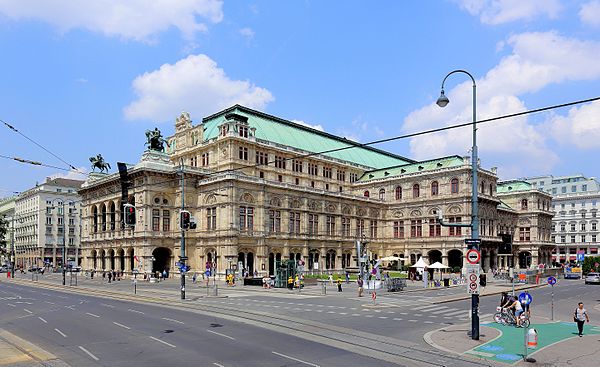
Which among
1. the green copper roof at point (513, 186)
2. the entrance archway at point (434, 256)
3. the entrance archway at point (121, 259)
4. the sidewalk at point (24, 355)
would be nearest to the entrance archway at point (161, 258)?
the entrance archway at point (121, 259)

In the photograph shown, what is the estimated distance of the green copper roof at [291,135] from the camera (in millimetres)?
89000

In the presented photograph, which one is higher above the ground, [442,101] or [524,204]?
[442,101]

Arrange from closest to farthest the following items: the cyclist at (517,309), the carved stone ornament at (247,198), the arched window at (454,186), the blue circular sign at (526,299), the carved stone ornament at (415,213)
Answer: the blue circular sign at (526,299), the cyclist at (517,309), the carved stone ornament at (247,198), the arched window at (454,186), the carved stone ornament at (415,213)

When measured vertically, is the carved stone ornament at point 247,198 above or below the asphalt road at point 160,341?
above

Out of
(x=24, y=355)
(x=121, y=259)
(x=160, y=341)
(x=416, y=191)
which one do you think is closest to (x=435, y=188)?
(x=416, y=191)

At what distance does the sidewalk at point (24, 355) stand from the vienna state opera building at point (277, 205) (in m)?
44.7

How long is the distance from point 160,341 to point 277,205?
5807 cm

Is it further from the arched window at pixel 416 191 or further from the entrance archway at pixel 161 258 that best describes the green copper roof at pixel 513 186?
the entrance archway at pixel 161 258

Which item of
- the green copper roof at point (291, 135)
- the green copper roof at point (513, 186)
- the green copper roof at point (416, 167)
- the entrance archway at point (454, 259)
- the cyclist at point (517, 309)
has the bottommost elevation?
the entrance archway at point (454, 259)

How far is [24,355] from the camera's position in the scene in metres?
17.3

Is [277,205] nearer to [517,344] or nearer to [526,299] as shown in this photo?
[526,299]

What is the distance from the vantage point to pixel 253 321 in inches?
1054

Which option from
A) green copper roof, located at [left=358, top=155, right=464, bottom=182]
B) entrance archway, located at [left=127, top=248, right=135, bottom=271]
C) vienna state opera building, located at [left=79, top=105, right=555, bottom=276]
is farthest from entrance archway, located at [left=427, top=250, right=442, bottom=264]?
entrance archway, located at [left=127, top=248, right=135, bottom=271]

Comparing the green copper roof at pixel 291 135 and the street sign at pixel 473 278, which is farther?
the green copper roof at pixel 291 135
